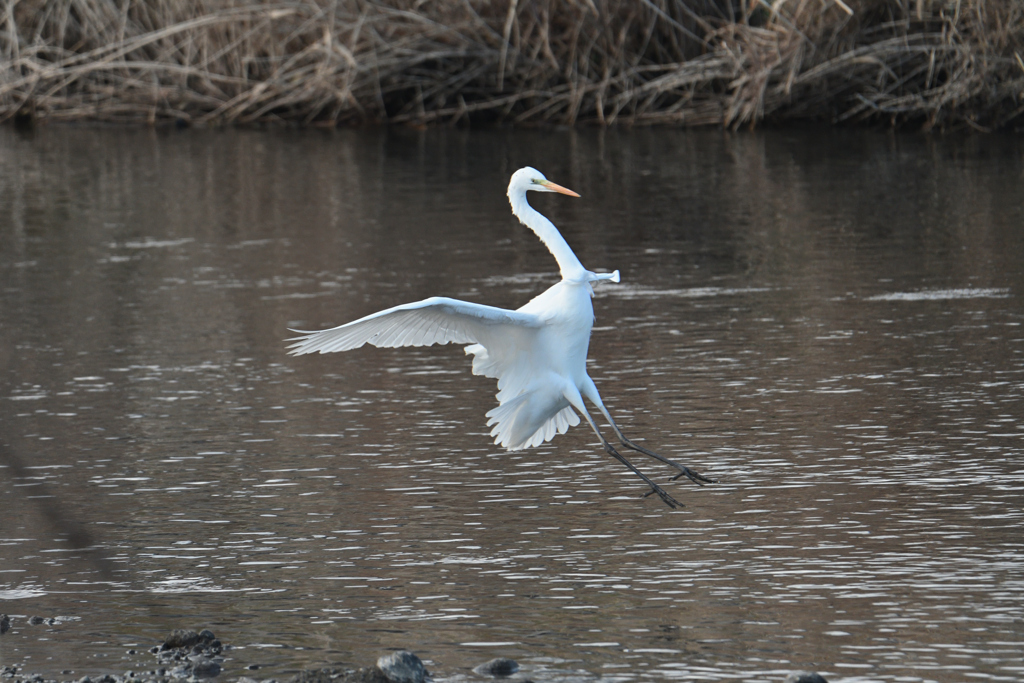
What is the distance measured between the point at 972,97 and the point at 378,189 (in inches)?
299

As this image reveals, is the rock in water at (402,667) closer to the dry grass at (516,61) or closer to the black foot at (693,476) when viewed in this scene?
the black foot at (693,476)

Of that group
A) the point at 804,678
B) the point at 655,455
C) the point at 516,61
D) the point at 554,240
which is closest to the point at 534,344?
the point at 554,240

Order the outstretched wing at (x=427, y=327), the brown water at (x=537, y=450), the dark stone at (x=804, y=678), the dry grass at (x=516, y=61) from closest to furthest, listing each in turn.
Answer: the dark stone at (x=804, y=678)
the brown water at (x=537, y=450)
the outstretched wing at (x=427, y=327)
the dry grass at (x=516, y=61)

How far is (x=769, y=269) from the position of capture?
11.2 m

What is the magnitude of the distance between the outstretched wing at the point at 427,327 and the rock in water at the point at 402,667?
1750 mm

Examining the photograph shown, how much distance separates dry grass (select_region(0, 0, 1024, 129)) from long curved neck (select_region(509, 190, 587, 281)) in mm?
12258

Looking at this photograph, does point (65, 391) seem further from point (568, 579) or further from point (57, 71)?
point (57, 71)

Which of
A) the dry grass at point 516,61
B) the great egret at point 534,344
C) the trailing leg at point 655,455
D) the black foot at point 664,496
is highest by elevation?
the dry grass at point 516,61

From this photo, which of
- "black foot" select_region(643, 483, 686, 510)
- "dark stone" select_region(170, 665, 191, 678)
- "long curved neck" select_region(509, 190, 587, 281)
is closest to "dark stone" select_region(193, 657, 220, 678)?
"dark stone" select_region(170, 665, 191, 678)

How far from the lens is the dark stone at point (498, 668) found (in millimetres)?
4539

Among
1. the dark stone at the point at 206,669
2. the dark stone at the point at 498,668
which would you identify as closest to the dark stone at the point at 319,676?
the dark stone at the point at 206,669

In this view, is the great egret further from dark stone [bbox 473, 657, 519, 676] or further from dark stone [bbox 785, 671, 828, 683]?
dark stone [bbox 785, 671, 828, 683]

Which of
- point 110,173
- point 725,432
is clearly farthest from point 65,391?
point 110,173

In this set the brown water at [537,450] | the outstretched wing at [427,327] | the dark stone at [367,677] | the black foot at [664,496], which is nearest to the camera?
the dark stone at [367,677]
